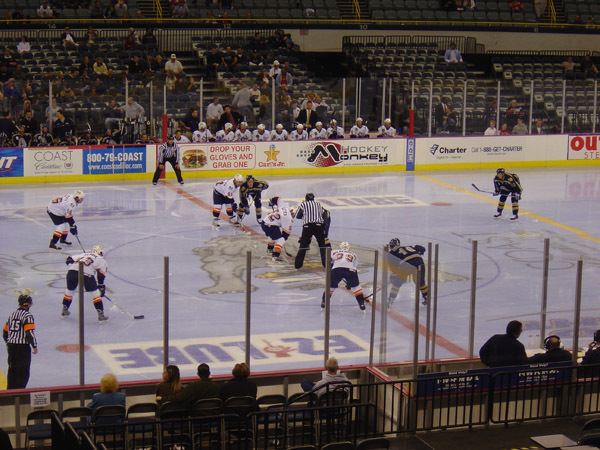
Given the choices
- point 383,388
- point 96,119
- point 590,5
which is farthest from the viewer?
point 590,5

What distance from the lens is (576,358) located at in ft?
Result: 34.8

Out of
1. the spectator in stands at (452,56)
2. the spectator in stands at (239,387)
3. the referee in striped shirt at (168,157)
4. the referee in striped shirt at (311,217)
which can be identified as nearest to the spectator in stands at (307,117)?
the referee in striped shirt at (168,157)

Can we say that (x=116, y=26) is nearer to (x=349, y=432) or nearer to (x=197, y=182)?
(x=197, y=182)

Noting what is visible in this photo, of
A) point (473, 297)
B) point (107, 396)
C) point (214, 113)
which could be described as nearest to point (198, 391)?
point (107, 396)

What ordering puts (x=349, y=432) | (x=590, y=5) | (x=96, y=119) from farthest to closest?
(x=590, y=5), (x=96, y=119), (x=349, y=432)

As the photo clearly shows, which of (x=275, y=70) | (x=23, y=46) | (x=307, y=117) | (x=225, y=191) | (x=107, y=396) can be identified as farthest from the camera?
(x=275, y=70)

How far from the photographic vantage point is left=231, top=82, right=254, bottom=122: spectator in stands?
86.7ft

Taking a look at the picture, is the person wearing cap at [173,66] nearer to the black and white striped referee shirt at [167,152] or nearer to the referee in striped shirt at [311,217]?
the black and white striped referee shirt at [167,152]

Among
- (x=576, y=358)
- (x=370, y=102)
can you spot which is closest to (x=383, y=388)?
(x=576, y=358)

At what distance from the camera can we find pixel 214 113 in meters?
25.9

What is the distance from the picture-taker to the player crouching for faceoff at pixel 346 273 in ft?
42.9

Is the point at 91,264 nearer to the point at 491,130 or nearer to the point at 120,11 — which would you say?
the point at 491,130

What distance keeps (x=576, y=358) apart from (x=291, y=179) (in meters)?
15.1

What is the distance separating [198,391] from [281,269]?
729 centimetres
